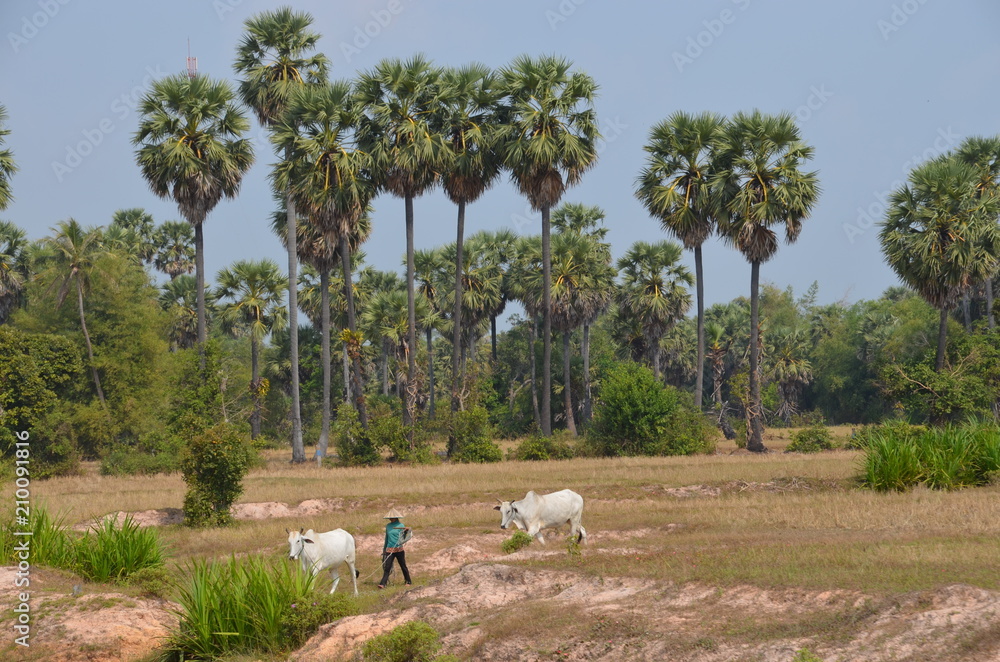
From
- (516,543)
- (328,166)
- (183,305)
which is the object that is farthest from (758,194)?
(183,305)

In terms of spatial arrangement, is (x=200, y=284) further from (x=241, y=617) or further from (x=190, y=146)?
(x=241, y=617)

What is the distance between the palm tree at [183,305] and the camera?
64812 mm

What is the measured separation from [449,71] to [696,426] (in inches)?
869

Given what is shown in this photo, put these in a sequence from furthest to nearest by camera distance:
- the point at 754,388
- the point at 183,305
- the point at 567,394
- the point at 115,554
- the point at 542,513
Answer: the point at 183,305 → the point at 567,394 → the point at 754,388 → the point at 542,513 → the point at 115,554

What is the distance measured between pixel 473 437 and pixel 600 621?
32683 millimetres

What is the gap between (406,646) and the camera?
1152 cm

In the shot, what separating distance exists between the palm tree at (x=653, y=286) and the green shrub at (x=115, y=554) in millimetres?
44238

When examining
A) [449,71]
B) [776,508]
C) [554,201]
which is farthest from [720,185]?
[776,508]

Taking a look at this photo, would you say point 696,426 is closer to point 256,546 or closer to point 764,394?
point 764,394

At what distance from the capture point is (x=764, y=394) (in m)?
58.9

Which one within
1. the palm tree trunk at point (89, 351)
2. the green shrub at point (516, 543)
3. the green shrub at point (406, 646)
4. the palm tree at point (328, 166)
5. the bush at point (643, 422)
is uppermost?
the palm tree at point (328, 166)

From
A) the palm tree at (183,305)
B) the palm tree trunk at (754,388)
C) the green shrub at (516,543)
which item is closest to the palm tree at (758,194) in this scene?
the palm tree trunk at (754,388)

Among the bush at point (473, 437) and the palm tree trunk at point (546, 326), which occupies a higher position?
the palm tree trunk at point (546, 326)

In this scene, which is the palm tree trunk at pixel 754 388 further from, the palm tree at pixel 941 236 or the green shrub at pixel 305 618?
the green shrub at pixel 305 618
